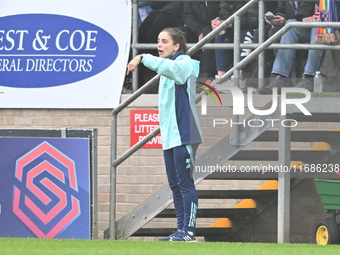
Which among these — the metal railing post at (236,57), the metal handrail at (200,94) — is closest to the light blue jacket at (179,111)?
the metal handrail at (200,94)

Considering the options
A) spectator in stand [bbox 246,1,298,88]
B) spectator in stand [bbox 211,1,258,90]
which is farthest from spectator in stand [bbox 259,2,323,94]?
spectator in stand [bbox 211,1,258,90]

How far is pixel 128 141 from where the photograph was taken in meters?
6.93

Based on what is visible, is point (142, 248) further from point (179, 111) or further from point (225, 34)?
point (225, 34)

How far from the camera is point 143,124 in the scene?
6855 mm

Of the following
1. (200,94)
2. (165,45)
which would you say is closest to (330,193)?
(200,94)

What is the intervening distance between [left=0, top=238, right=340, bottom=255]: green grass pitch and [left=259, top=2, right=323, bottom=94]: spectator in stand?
2030 millimetres

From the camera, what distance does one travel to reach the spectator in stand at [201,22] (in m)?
6.70

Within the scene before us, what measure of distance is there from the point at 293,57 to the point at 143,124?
1.75m

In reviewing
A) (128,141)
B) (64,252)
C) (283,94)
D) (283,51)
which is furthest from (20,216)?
(283,51)

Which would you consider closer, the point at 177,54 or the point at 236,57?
the point at 177,54

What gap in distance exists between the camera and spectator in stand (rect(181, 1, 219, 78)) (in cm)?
670

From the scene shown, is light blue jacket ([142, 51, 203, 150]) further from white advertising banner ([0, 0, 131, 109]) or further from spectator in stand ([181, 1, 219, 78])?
white advertising banner ([0, 0, 131, 109])

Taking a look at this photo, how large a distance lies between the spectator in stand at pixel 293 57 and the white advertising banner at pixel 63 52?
1.67m

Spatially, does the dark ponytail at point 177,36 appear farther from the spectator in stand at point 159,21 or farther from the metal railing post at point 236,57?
the spectator in stand at point 159,21
